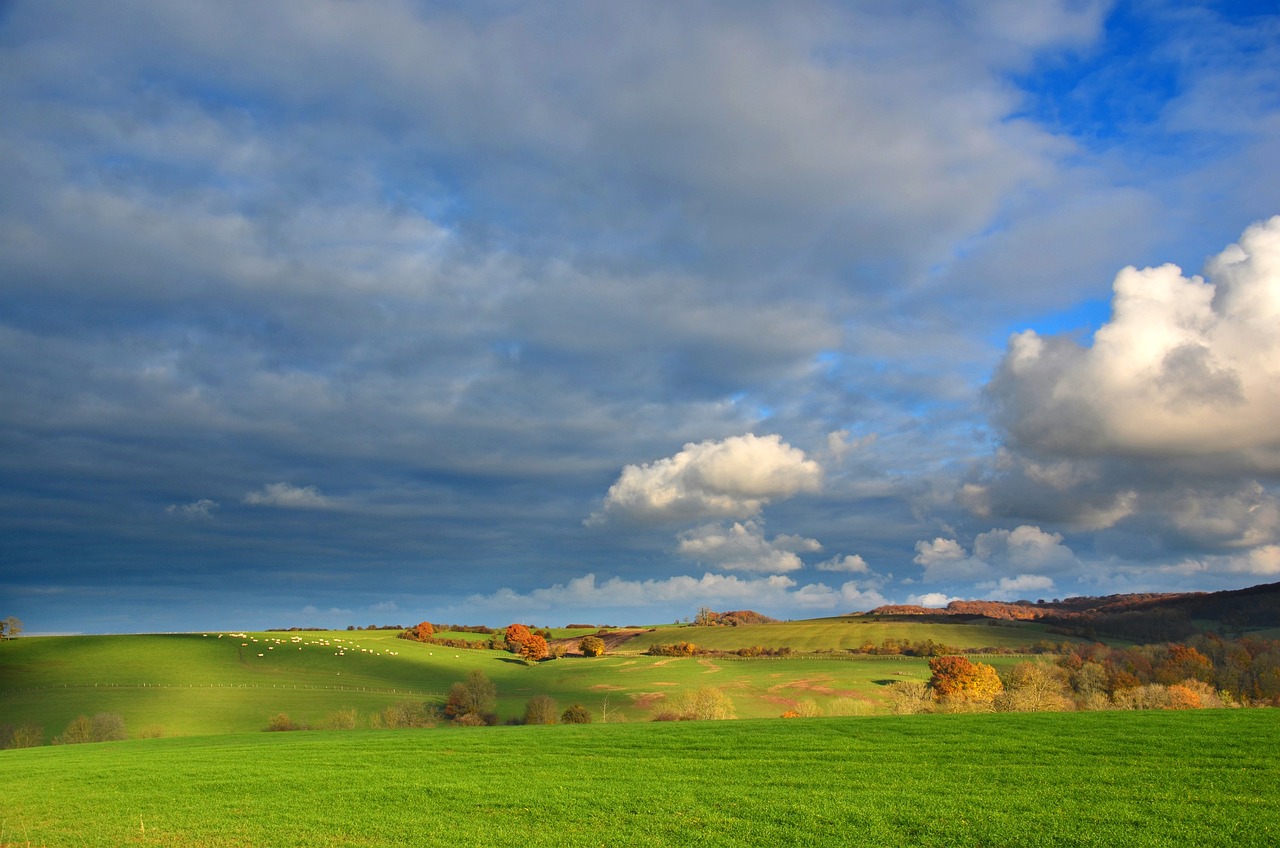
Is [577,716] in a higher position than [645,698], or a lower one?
higher

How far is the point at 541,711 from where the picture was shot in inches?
2869

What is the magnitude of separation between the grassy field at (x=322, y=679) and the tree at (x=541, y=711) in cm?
443

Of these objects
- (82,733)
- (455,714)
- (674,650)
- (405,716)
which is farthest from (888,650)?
(82,733)

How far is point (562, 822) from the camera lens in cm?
1841

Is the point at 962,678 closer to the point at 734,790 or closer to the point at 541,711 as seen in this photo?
the point at 541,711

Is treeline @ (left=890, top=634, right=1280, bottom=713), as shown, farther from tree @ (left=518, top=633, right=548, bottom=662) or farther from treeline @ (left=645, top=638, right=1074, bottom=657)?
tree @ (left=518, top=633, right=548, bottom=662)

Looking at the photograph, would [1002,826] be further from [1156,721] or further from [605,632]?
[605,632]

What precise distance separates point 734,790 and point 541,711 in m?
56.0

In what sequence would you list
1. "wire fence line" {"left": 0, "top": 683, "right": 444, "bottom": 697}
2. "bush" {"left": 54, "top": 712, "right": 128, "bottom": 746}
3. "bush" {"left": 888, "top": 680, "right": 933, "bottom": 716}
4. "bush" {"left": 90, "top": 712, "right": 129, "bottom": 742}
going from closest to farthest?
"bush" {"left": 888, "top": 680, "right": 933, "bottom": 716} → "bush" {"left": 54, "top": 712, "right": 128, "bottom": 746} → "bush" {"left": 90, "top": 712, "right": 129, "bottom": 742} → "wire fence line" {"left": 0, "top": 683, "right": 444, "bottom": 697}

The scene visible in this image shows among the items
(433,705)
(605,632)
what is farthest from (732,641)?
(433,705)

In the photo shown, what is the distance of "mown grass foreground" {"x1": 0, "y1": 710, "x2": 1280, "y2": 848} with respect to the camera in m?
16.0

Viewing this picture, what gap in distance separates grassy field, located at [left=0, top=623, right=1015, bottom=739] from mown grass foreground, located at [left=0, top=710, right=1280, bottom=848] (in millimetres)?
33966

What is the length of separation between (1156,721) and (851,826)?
18542 millimetres

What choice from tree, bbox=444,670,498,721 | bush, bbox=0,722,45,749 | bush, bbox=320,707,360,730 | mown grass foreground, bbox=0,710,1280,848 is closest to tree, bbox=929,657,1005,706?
tree, bbox=444,670,498,721
